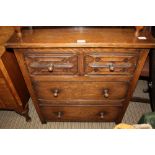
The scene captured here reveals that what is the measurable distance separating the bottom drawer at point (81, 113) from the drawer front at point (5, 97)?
292 millimetres

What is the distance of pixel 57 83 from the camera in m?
1.25

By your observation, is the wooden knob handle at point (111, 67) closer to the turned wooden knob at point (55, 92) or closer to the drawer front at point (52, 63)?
the drawer front at point (52, 63)

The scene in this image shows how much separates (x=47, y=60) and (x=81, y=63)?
22 cm

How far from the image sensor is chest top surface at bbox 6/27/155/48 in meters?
0.97

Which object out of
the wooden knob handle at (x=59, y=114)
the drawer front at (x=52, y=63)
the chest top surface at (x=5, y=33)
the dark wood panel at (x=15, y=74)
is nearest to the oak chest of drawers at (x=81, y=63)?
the drawer front at (x=52, y=63)

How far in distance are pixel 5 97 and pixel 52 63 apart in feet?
2.21

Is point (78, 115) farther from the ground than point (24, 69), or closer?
closer

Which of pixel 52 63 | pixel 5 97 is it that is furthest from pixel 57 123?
pixel 52 63

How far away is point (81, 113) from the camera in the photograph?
1544mm

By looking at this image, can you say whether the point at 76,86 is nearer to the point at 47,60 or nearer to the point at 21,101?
the point at 47,60

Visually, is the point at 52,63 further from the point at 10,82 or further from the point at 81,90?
the point at 10,82
